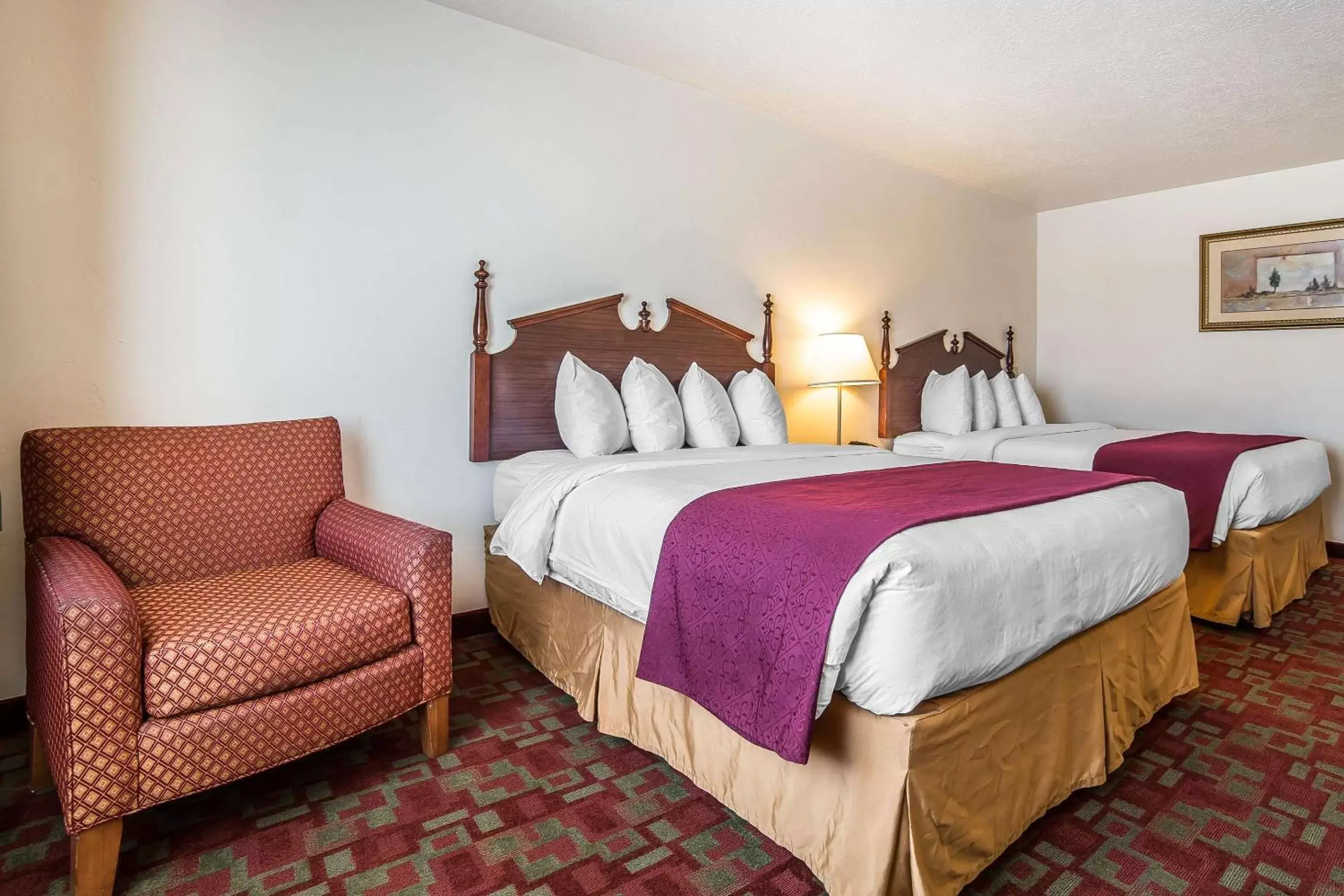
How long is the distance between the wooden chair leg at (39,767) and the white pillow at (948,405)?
14.5 ft

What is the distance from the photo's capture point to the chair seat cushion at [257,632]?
4.90 ft

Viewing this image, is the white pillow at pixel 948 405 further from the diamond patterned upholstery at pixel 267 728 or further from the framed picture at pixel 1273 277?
the diamond patterned upholstery at pixel 267 728

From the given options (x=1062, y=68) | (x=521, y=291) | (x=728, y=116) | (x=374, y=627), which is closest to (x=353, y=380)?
(x=521, y=291)

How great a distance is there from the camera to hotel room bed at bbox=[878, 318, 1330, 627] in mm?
3045

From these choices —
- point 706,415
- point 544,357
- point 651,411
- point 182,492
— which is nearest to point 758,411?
point 706,415

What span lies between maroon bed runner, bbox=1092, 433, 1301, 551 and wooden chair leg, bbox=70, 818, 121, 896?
3.34 m

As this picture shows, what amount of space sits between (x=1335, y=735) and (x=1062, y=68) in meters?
2.77

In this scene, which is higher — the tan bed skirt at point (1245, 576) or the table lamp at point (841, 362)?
the table lamp at point (841, 362)

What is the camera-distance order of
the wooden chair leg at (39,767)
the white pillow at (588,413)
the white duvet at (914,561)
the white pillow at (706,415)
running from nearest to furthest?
the white duvet at (914,561) → the wooden chair leg at (39,767) → the white pillow at (588,413) → the white pillow at (706,415)

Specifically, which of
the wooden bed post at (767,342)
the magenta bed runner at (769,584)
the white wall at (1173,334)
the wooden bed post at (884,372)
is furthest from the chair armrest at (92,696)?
the white wall at (1173,334)

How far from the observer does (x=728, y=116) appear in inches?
144

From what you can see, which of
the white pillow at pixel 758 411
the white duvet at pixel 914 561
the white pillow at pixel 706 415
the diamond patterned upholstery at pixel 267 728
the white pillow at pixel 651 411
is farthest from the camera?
the white pillow at pixel 758 411

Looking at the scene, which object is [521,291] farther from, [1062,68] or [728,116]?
[1062,68]

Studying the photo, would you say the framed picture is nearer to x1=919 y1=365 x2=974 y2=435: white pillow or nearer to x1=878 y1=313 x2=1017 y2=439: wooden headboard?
x1=878 y1=313 x2=1017 y2=439: wooden headboard
